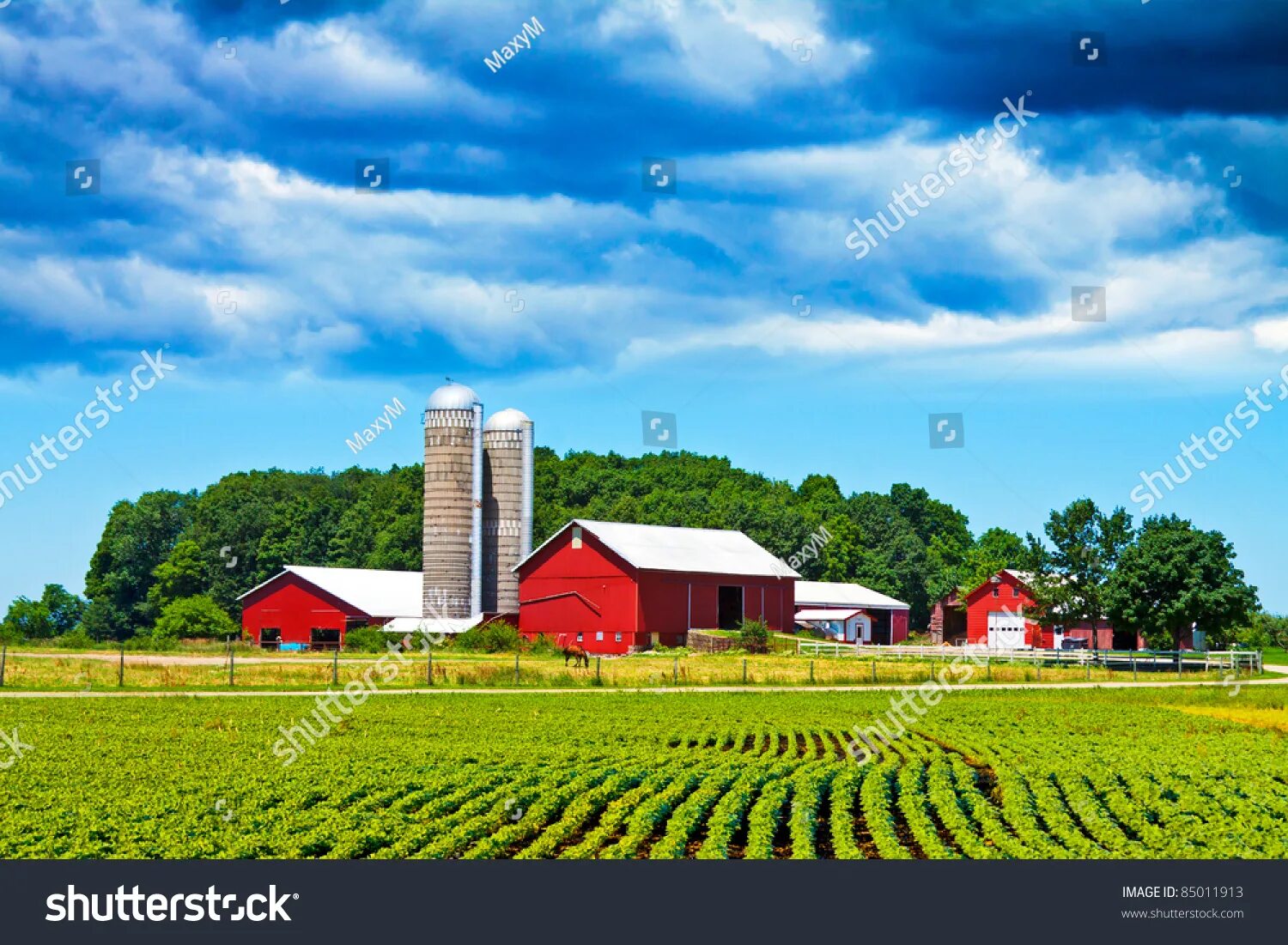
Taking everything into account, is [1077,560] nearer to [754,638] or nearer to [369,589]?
[754,638]

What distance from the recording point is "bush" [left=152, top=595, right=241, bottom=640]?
290 ft

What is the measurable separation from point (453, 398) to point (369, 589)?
12.9 meters

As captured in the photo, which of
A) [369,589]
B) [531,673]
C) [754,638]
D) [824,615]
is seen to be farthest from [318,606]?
[531,673]

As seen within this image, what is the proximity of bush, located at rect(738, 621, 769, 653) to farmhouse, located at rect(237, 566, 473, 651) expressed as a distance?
53.7 ft

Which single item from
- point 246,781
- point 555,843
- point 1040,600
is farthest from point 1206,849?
point 1040,600

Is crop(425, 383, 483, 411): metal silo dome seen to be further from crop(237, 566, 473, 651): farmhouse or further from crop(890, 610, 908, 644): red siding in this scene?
crop(890, 610, 908, 644): red siding

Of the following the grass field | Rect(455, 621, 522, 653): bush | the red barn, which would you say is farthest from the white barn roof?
Rect(455, 621, 522, 653): bush

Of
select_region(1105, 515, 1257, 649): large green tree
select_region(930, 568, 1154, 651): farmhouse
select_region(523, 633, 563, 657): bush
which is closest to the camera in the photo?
select_region(1105, 515, 1257, 649): large green tree

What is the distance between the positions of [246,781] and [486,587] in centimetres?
5906

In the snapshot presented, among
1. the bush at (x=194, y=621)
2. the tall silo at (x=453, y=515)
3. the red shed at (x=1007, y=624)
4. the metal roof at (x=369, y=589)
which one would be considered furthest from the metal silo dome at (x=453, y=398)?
the red shed at (x=1007, y=624)

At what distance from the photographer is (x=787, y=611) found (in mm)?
78188

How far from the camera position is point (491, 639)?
6869 centimetres

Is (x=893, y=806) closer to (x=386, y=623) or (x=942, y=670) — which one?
(x=942, y=670)

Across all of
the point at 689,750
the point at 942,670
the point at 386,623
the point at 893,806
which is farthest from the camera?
the point at 386,623
